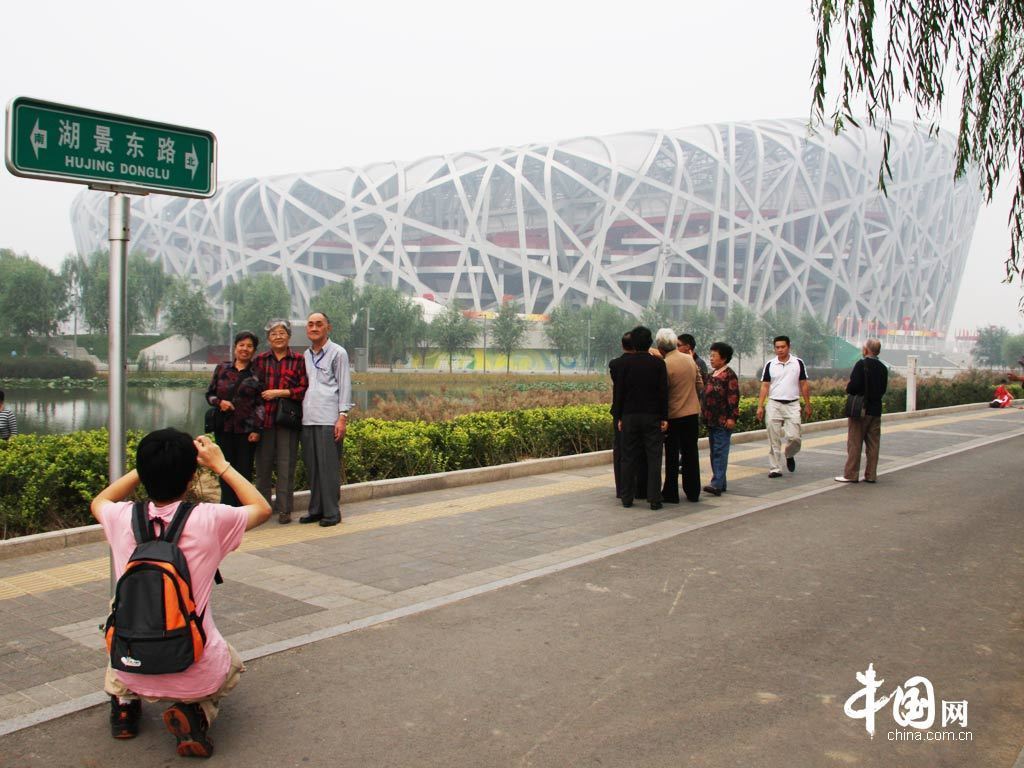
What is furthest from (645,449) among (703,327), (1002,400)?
(703,327)

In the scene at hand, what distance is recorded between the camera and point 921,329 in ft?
344

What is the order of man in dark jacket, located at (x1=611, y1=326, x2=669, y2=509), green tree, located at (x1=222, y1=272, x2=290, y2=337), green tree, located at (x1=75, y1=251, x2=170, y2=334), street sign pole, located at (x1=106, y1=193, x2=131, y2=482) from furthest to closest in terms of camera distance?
green tree, located at (x1=222, y1=272, x2=290, y2=337), green tree, located at (x1=75, y1=251, x2=170, y2=334), man in dark jacket, located at (x1=611, y1=326, x2=669, y2=509), street sign pole, located at (x1=106, y1=193, x2=131, y2=482)

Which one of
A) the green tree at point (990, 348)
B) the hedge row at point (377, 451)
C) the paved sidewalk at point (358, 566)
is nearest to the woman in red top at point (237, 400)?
the paved sidewalk at point (358, 566)

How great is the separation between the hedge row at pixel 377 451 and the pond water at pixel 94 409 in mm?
4520

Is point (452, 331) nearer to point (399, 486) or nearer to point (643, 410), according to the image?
point (399, 486)

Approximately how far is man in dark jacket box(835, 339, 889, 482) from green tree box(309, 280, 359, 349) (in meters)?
54.6

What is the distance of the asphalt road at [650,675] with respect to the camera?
10.8 ft

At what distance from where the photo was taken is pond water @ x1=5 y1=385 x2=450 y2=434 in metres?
21.2

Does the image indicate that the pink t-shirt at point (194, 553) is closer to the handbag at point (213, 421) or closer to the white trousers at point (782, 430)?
the handbag at point (213, 421)

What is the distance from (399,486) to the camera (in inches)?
358

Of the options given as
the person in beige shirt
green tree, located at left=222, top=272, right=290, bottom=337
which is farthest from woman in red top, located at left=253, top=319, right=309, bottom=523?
green tree, located at left=222, top=272, right=290, bottom=337

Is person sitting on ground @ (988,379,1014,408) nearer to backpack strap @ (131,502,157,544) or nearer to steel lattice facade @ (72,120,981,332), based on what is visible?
backpack strap @ (131,502,157,544)

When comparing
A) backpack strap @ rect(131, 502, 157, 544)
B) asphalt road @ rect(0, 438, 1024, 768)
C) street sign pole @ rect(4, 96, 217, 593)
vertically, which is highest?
street sign pole @ rect(4, 96, 217, 593)

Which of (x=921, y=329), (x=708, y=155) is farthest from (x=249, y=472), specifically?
(x=921, y=329)
